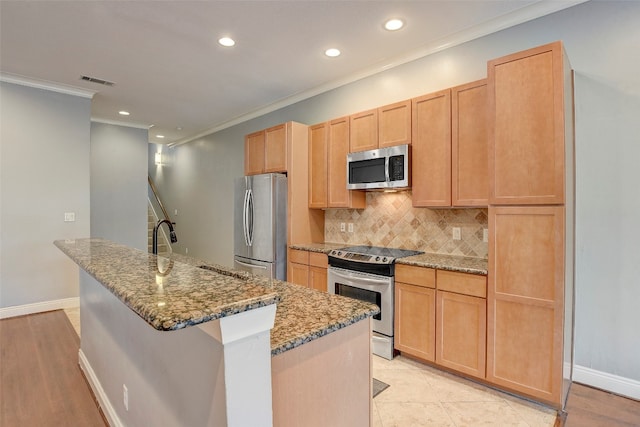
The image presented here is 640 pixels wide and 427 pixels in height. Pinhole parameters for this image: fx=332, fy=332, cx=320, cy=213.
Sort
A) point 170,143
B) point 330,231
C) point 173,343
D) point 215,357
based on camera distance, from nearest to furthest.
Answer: point 215,357 < point 173,343 < point 330,231 < point 170,143

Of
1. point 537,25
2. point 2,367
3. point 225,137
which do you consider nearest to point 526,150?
point 537,25

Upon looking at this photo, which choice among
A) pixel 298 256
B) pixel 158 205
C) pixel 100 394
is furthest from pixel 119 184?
pixel 100 394

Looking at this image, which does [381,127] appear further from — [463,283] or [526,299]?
[526,299]

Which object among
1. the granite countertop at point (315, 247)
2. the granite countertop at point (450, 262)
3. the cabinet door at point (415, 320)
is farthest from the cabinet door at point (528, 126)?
the granite countertop at point (315, 247)

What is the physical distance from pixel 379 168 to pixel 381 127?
0.42 metres

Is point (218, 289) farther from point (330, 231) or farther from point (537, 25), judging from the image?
point (330, 231)

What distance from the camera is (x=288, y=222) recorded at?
4027mm

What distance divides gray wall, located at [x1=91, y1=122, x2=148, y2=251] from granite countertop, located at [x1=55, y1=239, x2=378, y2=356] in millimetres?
A: 4795

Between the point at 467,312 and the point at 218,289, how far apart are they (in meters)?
2.14

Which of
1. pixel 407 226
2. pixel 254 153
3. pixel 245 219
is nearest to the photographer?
pixel 407 226

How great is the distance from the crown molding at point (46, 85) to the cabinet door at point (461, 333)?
4.93 metres

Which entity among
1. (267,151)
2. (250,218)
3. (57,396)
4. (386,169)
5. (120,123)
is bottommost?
(57,396)

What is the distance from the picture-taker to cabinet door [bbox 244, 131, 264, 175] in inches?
175

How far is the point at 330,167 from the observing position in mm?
3859
